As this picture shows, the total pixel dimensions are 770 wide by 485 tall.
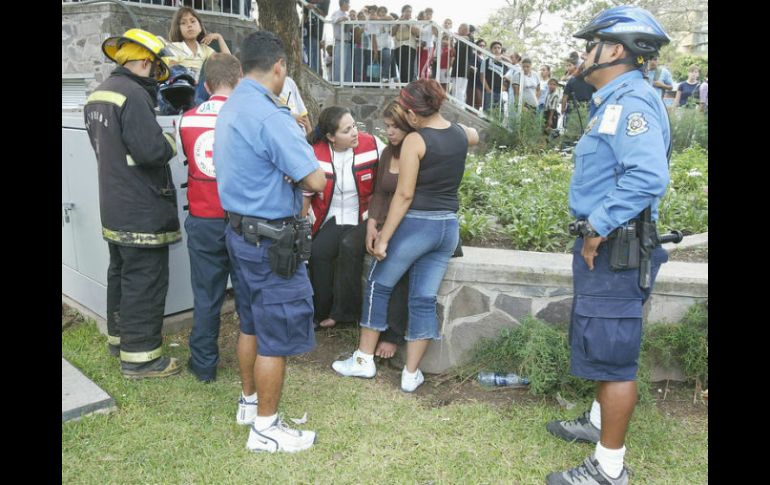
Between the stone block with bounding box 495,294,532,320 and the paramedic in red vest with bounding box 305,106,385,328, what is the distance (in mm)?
977

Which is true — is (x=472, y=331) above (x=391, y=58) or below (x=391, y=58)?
below

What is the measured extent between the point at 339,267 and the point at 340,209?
1.31 ft

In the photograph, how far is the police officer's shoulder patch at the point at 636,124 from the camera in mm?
2539

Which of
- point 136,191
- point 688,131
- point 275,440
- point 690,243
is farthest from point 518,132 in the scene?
point 275,440

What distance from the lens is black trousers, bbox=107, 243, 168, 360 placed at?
151 inches

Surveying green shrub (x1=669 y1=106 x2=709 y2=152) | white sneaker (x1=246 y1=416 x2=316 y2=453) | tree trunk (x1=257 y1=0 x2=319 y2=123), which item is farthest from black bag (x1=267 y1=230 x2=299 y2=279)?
green shrub (x1=669 y1=106 x2=709 y2=152)

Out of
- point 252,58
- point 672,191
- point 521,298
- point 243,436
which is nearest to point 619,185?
point 521,298

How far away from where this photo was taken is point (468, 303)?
3.98m

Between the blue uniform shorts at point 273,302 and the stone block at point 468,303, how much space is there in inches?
47.9

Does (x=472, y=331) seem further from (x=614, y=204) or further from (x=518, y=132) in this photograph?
(x=518, y=132)

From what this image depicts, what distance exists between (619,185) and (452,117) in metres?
8.63

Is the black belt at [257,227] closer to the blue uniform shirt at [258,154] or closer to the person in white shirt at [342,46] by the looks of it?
the blue uniform shirt at [258,154]

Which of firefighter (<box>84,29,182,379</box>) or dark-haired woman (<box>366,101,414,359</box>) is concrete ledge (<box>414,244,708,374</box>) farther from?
firefighter (<box>84,29,182,379</box>)

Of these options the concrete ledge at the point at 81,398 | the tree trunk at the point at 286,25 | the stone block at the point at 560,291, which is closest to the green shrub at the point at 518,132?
the tree trunk at the point at 286,25
